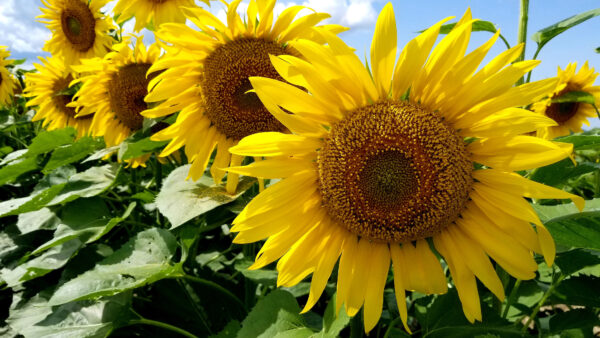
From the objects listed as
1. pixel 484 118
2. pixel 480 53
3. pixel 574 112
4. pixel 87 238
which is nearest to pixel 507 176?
pixel 484 118

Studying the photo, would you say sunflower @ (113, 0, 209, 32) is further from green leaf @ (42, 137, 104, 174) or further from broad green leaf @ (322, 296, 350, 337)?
broad green leaf @ (322, 296, 350, 337)

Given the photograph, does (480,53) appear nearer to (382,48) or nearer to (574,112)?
(382,48)

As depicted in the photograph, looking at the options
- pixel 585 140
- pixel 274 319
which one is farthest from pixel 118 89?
pixel 585 140

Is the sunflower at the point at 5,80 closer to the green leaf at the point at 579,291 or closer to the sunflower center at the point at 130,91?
the sunflower center at the point at 130,91

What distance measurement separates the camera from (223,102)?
2.05 m

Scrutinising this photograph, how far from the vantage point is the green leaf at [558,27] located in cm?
153

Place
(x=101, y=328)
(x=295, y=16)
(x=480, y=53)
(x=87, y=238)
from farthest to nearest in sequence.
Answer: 1. (x=87, y=238)
2. (x=101, y=328)
3. (x=295, y=16)
4. (x=480, y=53)

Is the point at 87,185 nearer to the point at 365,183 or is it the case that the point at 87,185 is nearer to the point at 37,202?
the point at 37,202

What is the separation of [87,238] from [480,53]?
1.99 metres

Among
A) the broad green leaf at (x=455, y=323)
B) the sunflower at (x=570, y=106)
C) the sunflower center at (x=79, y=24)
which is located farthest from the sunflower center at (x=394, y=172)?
the sunflower center at (x=79, y=24)

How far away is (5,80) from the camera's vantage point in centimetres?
556

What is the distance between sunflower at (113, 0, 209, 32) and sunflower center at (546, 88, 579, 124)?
293cm

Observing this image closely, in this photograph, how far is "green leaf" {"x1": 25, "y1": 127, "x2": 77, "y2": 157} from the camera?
10.0ft

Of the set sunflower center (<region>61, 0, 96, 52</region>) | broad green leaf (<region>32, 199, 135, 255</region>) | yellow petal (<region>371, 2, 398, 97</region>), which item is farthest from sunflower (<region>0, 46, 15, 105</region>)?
yellow petal (<region>371, 2, 398, 97</region>)
